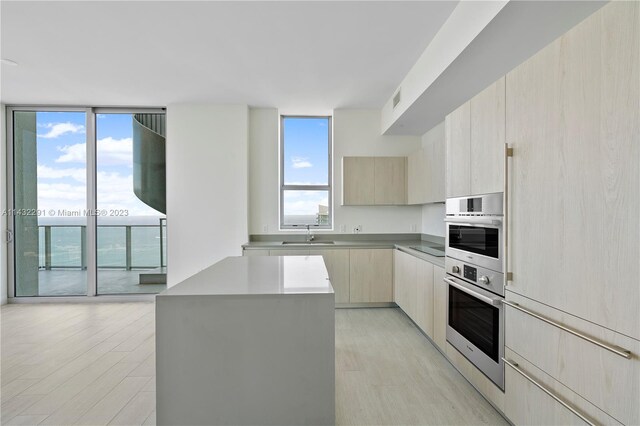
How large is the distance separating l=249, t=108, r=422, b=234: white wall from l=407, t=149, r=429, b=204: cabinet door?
41cm

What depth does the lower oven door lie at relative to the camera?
194 cm

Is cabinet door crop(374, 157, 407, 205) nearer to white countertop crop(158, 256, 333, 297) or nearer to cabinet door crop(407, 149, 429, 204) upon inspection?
cabinet door crop(407, 149, 429, 204)

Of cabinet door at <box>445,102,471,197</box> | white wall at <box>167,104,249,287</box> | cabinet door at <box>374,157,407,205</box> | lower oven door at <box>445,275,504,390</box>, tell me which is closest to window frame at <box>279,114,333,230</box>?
white wall at <box>167,104,249,287</box>

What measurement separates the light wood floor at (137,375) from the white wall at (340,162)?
1463mm

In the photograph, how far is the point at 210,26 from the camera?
8.78ft

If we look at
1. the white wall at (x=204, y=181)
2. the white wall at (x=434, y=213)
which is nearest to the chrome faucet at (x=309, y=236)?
the white wall at (x=204, y=181)

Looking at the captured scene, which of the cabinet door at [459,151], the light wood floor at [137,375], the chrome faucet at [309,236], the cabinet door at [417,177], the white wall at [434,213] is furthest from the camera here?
the chrome faucet at [309,236]

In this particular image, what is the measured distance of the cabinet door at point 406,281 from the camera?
3520mm

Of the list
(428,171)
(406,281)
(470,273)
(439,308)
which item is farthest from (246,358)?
(428,171)

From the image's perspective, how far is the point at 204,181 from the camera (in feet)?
15.2

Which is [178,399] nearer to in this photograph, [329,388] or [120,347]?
[329,388]

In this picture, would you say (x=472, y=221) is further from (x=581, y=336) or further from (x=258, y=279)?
(x=258, y=279)

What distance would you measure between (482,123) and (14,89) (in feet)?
17.2

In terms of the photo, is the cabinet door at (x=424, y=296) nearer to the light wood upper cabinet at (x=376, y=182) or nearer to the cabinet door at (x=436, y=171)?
the cabinet door at (x=436, y=171)
